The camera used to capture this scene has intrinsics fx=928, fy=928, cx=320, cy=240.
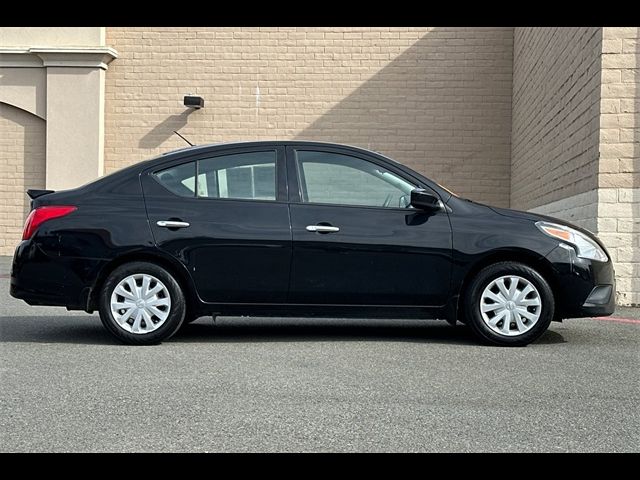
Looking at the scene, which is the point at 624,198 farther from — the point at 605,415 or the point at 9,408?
the point at 9,408

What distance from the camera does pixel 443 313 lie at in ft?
24.6

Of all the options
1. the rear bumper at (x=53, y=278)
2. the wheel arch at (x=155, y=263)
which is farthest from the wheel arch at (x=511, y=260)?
the rear bumper at (x=53, y=278)

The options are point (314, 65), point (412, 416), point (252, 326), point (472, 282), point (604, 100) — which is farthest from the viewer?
point (314, 65)

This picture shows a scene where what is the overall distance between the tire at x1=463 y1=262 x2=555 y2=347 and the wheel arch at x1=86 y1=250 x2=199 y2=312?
2225 mm

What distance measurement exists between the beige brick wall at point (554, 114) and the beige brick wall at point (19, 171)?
9382mm

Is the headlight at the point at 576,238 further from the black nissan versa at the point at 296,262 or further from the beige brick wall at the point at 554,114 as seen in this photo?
the beige brick wall at the point at 554,114

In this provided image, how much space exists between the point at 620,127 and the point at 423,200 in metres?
3.96

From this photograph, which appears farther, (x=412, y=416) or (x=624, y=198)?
(x=624, y=198)

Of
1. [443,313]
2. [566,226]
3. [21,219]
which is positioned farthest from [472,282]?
[21,219]

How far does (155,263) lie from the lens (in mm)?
7469

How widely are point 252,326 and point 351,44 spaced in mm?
10283

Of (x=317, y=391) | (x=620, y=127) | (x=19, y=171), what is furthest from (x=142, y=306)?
(x=19, y=171)

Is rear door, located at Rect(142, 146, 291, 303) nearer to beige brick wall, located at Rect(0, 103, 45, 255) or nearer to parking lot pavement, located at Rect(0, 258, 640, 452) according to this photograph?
parking lot pavement, located at Rect(0, 258, 640, 452)

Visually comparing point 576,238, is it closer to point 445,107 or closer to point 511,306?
point 511,306
